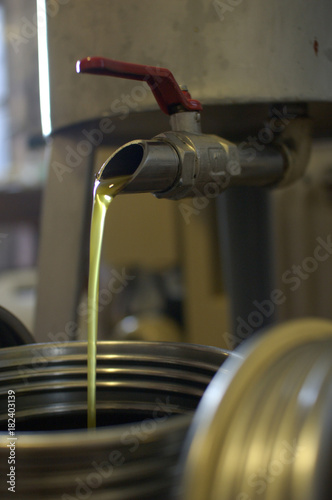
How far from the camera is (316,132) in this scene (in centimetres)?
80

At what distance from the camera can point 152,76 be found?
47 centimetres

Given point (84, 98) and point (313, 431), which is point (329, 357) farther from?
point (84, 98)

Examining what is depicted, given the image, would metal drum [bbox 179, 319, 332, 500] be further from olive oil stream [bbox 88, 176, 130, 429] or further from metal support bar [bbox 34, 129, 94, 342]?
metal support bar [bbox 34, 129, 94, 342]

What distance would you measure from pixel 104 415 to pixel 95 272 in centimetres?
14

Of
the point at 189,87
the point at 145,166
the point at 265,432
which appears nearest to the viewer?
the point at 265,432

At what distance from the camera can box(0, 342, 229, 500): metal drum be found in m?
0.30

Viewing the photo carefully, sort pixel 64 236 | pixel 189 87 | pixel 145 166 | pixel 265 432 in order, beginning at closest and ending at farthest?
pixel 265 432, pixel 145 166, pixel 189 87, pixel 64 236

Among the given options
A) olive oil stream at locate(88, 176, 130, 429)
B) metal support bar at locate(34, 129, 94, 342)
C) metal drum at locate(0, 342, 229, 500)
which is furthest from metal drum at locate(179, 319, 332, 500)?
metal support bar at locate(34, 129, 94, 342)

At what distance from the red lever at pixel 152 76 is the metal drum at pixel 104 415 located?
0.69ft

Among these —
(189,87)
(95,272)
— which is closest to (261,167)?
(189,87)

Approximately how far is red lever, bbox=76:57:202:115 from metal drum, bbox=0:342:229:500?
0.69ft

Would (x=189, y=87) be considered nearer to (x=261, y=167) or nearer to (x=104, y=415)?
(x=261, y=167)

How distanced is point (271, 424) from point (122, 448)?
9 centimetres

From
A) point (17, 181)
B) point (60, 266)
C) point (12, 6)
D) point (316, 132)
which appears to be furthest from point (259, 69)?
point (12, 6)
